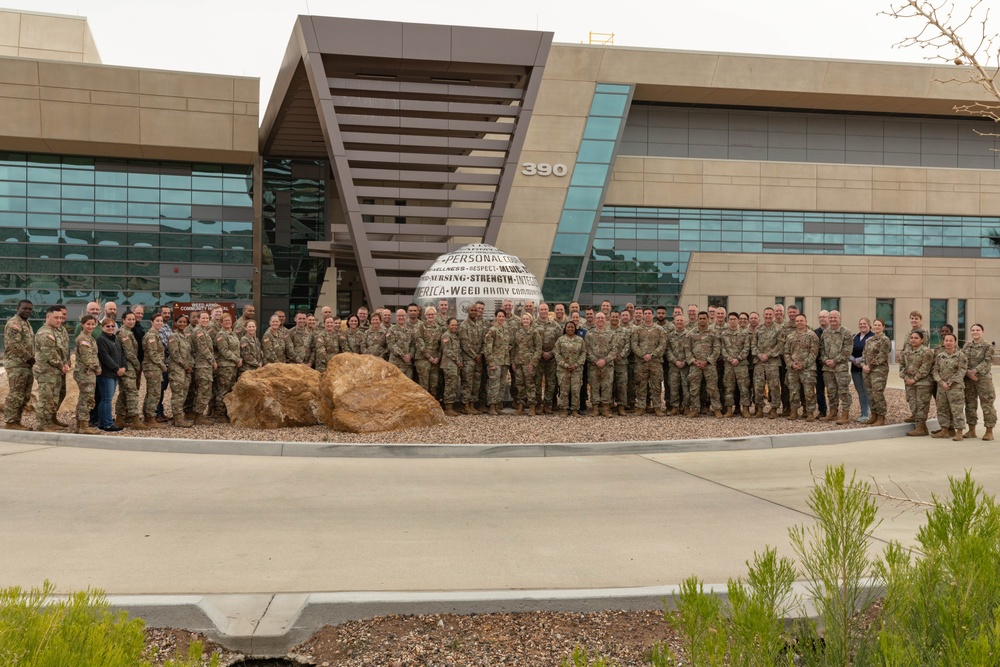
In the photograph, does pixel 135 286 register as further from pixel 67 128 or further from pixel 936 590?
pixel 936 590

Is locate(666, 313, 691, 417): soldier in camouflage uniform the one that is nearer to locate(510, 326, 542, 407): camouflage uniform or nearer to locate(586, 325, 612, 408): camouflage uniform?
locate(586, 325, 612, 408): camouflage uniform

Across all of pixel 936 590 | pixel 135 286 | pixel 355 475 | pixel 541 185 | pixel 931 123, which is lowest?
pixel 355 475

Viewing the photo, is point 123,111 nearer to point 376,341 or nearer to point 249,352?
point 249,352

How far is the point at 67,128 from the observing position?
31484 millimetres

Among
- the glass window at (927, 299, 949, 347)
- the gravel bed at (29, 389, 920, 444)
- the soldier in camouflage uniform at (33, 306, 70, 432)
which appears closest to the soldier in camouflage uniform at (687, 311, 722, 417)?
the gravel bed at (29, 389, 920, 444)

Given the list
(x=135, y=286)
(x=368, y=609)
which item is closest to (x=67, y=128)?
(x=135, y=286)

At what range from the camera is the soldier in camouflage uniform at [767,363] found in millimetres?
13773

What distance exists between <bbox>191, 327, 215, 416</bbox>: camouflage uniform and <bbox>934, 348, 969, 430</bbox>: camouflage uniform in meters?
11.8

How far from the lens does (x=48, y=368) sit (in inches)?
439

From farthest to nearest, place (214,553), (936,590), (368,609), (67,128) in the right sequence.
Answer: (67,128) < (214,553) < (368,609) < (936,590)

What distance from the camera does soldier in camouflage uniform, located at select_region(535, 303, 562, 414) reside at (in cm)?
1432

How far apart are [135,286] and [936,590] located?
37.1 meters

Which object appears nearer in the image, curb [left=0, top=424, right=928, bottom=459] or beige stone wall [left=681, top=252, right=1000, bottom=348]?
curb [left=0, top=424, right=928, bottom=459]

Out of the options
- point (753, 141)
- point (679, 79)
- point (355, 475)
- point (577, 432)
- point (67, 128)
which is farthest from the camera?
point (753, 141)
